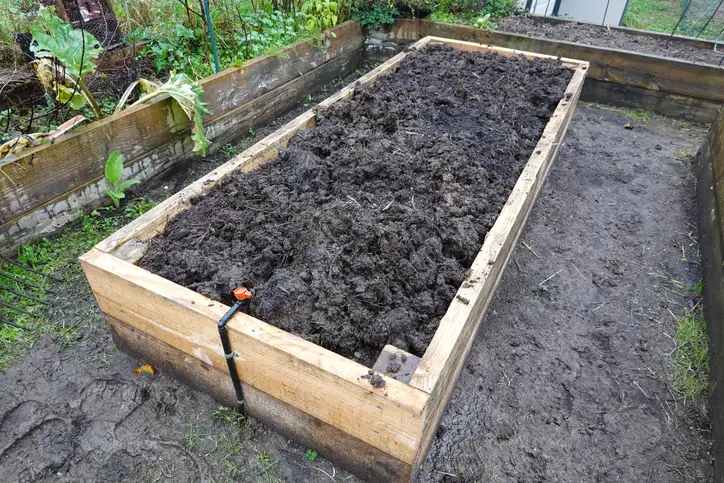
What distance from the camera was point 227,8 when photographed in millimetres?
4516

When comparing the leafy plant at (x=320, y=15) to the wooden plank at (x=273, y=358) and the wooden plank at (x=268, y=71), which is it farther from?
the wooden plank at (x=273, y=358)

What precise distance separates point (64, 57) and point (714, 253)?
4437mm

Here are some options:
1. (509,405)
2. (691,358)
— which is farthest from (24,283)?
(691,358)

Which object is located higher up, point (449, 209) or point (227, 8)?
point (227, 8)

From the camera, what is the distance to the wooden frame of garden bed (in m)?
1.56

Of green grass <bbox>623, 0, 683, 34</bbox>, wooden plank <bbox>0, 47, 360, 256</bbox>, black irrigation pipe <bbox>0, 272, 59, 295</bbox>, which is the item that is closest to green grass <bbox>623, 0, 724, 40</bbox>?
green grass <bbox>623, 0, 683, 34</bbox>

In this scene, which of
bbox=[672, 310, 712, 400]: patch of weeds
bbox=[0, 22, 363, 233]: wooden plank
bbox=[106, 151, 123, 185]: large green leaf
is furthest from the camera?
bbox=[106, 151, 123, 185]: large green leaf

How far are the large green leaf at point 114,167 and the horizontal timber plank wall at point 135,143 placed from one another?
0.52 ft

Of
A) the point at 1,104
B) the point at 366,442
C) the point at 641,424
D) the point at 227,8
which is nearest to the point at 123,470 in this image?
the point at 366,442

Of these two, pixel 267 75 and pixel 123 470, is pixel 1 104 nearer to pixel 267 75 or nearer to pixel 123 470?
pixel 267 75

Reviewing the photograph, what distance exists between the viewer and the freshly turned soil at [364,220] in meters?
1.89

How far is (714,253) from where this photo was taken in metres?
3.00

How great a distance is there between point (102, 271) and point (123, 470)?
0.86 m

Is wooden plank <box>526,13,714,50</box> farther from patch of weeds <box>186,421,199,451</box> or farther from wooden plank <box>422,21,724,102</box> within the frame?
patch of weeds <box>186,421,199,451</box>
